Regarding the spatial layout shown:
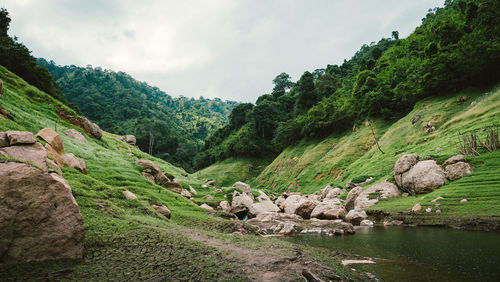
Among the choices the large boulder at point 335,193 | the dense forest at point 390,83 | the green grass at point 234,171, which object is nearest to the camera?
the large boulder at point 335,193

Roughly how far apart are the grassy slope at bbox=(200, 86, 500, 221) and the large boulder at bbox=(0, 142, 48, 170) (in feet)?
86.4

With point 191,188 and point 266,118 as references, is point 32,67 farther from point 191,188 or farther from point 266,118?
point 266,118

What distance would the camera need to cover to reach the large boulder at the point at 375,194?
2770 centimetres

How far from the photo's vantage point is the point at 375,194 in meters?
28.8

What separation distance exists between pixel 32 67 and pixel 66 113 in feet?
64.7

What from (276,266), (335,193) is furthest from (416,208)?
(276,266)

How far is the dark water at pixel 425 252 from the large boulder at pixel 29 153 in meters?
15.4

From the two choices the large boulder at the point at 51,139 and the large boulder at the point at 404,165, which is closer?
the large boulder at the point at 51,139

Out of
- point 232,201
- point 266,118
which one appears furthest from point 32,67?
point 266,118

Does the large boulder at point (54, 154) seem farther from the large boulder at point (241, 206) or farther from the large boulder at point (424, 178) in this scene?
the large boulder at point (424, 178)

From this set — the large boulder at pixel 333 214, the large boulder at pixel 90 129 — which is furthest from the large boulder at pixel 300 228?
the large boulder at pixel 90 129

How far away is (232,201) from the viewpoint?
3098 centimetres

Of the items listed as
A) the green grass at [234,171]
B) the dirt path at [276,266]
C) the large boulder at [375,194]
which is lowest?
the green grass at [234,171]

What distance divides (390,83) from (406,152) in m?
33.2
